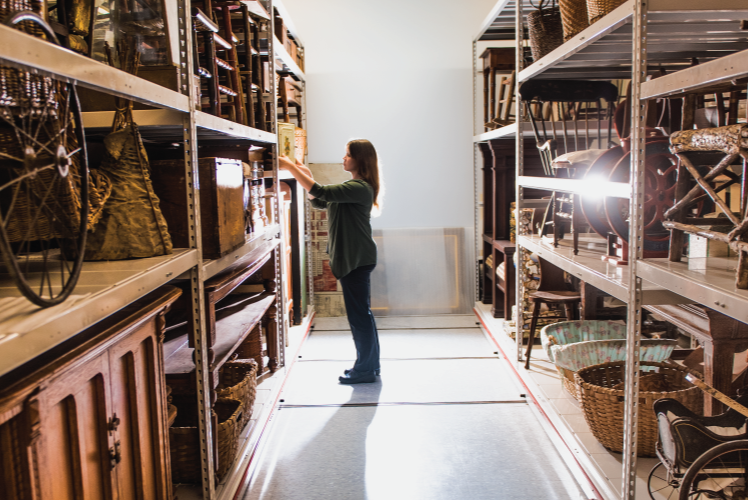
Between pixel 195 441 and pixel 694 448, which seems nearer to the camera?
pixel 694 448

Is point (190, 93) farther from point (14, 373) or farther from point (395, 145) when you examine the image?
point (395, 145)

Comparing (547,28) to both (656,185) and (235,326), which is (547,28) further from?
(235,326)

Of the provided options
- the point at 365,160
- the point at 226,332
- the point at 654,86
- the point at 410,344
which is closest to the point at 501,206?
the point at 410,344

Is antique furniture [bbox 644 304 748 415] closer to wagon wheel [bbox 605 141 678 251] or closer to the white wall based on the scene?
wagon wheel [bbox 605 141 678 251]

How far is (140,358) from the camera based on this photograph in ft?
5.90

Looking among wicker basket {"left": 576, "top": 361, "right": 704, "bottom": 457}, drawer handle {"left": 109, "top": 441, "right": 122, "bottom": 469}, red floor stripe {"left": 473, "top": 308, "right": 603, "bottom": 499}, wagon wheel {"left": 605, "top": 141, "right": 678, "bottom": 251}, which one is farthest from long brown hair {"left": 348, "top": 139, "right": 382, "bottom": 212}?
drawer handle {"left": 109, "top": 441, "right": 122, "bottom": 469}

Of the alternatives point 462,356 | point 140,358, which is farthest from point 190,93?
point 462,356

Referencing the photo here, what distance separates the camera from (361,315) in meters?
4.02

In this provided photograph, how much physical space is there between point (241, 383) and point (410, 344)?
88.8 inches

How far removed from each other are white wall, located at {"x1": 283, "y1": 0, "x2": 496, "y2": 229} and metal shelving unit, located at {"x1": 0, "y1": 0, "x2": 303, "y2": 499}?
3.18 meters

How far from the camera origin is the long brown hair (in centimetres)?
404

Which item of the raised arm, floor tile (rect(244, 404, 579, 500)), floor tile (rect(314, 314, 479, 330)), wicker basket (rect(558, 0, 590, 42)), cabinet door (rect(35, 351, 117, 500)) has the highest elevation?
wicker basket (rect(558, 0, 590, 42))

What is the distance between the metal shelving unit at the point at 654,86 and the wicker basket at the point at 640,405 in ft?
1.36

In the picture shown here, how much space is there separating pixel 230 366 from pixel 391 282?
9.57 feet
